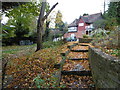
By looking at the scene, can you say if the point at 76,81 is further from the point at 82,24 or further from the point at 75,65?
the point at 82,24

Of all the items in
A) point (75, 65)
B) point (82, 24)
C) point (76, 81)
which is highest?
point (82, 24)

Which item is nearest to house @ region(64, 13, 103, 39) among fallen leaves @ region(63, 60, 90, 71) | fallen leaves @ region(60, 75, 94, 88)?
fallen leaves @ region(63, 60, 90, 71)

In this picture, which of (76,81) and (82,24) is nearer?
(76,81)

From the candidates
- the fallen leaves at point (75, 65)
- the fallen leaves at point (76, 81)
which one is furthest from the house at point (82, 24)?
the fallen leaves at point (76, 81)

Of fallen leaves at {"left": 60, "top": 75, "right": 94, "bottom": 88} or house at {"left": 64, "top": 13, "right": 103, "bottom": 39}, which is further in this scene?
house at {"left": 64, "top": 13, "right": 103, "bottom": 39}

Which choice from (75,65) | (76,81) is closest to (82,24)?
(75,65)

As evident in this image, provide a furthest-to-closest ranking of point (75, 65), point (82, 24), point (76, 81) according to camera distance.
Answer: point (82, 24) → point (75, 65) → point (76, 81)

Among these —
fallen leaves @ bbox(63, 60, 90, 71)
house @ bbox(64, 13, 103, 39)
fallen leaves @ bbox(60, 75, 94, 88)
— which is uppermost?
house @ bbox(64, 13, 103, 39)

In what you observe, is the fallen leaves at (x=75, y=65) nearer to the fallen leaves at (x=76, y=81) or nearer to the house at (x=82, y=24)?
the fallen leaves at (x=76, y=81)

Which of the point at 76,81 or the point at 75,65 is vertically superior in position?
the point at 75,65

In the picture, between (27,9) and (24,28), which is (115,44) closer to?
(27,9)

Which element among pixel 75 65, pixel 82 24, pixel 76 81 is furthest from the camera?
pixel 82 24

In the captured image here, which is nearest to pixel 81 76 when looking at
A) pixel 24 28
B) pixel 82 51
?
pixel 82 51

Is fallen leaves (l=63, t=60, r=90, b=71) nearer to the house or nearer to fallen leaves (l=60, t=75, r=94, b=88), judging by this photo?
fallen leaves (l=60, t=75, r=94, b=88)
